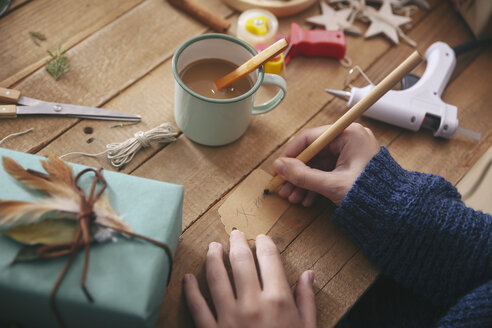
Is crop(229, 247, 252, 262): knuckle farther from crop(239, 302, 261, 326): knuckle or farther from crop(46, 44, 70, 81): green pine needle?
crop(46, 44, 70, 81): green pine needle

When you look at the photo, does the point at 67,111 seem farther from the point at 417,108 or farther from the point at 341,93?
the point at 417,108

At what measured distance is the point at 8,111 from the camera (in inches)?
31.4

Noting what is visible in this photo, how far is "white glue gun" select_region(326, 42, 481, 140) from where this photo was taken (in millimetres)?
891

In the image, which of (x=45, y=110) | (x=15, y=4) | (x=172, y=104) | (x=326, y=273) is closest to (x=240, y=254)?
(x=326, y=273)

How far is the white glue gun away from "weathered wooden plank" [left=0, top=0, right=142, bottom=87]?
56 cm

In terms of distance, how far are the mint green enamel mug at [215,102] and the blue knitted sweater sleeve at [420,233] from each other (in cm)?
25

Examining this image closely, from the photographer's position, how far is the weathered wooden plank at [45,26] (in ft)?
2.89

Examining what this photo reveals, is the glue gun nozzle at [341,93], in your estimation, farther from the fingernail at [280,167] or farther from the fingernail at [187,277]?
the fingernail at [187,277]

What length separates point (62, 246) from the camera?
1.77 feet

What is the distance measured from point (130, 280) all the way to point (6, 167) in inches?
9.8

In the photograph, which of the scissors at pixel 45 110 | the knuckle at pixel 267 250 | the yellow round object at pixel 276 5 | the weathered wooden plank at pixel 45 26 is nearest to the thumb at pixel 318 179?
the knuckle at pixel 267 250

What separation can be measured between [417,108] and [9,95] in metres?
0.86

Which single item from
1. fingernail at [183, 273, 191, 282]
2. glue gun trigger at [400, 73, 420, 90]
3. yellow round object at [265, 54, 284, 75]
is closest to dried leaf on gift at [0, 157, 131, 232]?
fingernail at [183, 273, 191, 282]

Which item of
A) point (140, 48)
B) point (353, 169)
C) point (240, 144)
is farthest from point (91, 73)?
point (353, 169)
